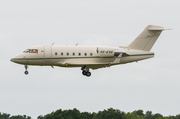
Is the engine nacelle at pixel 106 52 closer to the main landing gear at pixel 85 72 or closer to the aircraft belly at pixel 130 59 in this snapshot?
the aircraft belly at pixel 130 59

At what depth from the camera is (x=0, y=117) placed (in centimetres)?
14275

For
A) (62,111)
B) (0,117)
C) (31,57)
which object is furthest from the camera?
(0,117)

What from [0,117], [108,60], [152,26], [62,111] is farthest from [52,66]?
[0,117]

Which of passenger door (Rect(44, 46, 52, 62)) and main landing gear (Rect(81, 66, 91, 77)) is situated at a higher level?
passenger door (Rect(44, 46, 52, 62))

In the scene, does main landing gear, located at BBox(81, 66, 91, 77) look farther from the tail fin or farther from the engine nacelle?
the tail fin

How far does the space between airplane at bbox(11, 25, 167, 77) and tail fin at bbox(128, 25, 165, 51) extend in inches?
28.0

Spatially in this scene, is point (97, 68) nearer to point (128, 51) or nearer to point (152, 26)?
point (128, 51)

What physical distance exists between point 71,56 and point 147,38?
13.6 metres

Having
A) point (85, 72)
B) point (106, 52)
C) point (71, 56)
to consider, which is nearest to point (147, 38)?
point (106, 52)

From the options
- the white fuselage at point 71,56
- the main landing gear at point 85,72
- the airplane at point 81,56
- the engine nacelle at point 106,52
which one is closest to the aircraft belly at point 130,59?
the airplane at point 81,56

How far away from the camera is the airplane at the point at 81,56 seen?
9256 cm

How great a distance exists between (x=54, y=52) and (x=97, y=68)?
8126 millimetres

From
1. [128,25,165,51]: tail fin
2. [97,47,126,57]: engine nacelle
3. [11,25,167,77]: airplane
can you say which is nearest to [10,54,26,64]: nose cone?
[11,25,167,77]: airplane

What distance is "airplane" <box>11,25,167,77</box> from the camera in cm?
9256
